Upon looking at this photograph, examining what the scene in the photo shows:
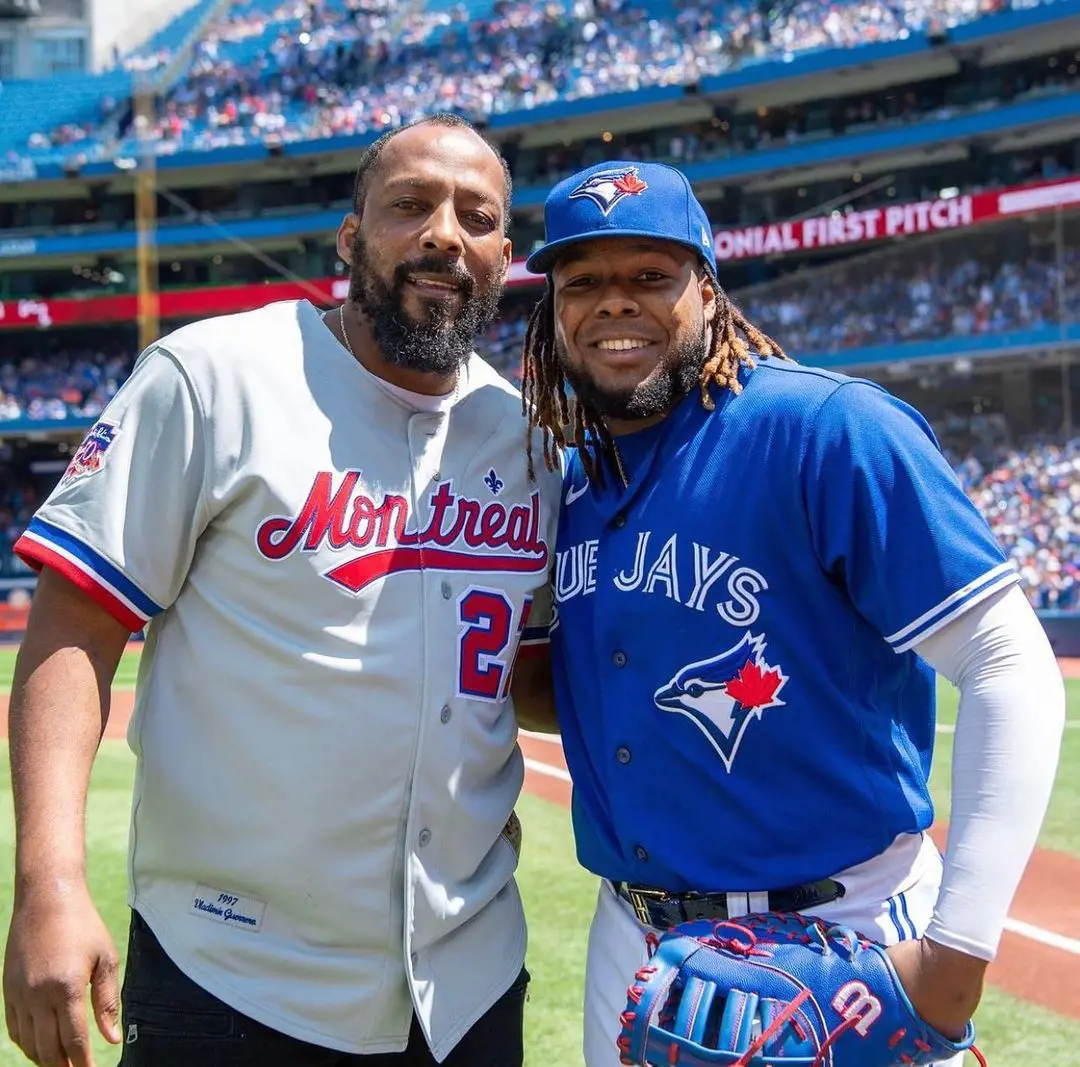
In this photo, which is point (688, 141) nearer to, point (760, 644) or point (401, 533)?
point (401, 533)

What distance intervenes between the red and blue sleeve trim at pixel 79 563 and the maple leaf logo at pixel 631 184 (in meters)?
1.04

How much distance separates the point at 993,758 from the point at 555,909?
152 inches

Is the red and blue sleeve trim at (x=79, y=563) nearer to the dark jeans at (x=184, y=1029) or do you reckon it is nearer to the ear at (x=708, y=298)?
the dark jeans at (x=184, y=1029)

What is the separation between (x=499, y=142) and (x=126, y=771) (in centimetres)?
2632

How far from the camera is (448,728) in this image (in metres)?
2.22

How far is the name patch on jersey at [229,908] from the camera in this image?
6.90ft

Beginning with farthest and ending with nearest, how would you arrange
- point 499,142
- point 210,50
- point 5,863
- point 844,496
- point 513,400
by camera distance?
point 210,50 < point 499,142 < point 5,863 < point 513,400 < point 844,496

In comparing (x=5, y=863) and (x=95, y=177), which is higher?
(x=95, y=177)

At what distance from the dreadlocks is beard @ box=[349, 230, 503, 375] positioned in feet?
0.58

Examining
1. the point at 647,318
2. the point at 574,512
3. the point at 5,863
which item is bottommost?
the point at 5,863

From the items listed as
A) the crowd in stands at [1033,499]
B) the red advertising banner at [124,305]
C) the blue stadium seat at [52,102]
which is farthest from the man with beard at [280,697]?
the blue stadium seat at [52,102]

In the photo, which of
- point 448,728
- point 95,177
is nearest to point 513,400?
point 448,728

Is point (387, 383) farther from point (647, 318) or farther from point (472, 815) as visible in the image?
point (472, 815)

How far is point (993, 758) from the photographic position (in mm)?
1855
